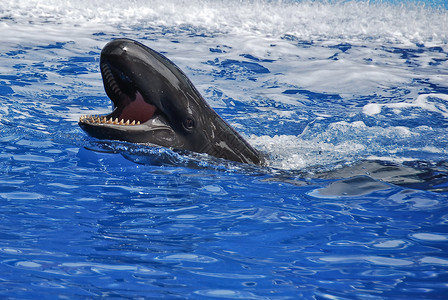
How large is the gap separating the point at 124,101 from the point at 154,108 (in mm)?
255

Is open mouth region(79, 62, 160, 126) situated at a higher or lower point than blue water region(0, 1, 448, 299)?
higher

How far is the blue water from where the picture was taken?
3.25 m

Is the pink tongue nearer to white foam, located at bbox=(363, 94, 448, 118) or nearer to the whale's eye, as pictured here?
the whale's eye

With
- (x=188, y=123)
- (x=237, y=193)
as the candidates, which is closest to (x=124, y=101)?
(x=188, y=123)

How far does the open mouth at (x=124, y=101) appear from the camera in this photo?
503 centimetres

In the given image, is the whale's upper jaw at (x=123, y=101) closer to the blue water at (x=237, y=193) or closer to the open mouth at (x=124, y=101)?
the open mouth at (x=124, y=101)

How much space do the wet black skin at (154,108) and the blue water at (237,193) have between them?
0.16m

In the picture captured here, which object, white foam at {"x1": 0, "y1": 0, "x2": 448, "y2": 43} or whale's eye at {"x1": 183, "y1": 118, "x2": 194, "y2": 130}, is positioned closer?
whale's eye at {"x1": 183, "y1": 118, "x2": 194, "y2": 130}

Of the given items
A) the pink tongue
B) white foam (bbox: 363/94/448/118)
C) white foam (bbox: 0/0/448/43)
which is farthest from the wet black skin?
white foam (bbox: 0/0/448/43)

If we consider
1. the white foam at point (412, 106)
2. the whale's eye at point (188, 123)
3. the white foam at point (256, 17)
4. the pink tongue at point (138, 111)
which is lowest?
the white foam at point (412, 106)

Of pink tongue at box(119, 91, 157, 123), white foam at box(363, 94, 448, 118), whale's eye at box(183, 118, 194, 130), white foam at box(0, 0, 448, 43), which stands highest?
white foam at box(0, 0, 448, 43)

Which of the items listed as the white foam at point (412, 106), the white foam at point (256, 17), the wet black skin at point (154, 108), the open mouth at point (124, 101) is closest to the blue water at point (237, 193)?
the white foam at point (412, 106)

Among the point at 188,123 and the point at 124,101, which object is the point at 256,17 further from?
the point at 124,101

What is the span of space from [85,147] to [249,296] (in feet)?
8.80
